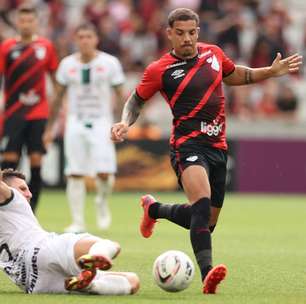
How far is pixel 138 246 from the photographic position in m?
12.2

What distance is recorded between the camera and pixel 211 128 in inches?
349

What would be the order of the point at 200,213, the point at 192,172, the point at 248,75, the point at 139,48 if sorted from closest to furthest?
the point at 200,213 < the point at 192,172 < the point at 248,75 < the point at 139,48

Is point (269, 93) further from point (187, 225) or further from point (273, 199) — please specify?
point (187, 225)

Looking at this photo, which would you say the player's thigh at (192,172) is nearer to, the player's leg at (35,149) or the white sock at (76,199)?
the player's leg at (35,149)

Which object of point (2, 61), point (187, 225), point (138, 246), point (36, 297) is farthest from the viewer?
point (2, 61)

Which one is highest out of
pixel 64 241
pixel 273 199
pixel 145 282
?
pixel 64 241

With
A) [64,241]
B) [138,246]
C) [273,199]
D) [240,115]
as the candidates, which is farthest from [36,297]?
[240,115]

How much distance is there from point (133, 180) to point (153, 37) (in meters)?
3.62

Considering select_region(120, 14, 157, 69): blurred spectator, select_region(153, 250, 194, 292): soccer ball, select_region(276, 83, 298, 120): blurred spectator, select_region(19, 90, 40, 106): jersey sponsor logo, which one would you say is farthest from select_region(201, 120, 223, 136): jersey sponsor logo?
select_region(120, 14, 157, 69): blurred spectator

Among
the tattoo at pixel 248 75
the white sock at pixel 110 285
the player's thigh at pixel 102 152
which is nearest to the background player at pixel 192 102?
the tattoo at pixel 248 75

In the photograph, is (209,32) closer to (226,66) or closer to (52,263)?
(226,66)

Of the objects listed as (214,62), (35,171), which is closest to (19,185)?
(214,62)

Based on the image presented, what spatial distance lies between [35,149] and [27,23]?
61.0 inches

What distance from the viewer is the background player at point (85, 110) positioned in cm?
1448
